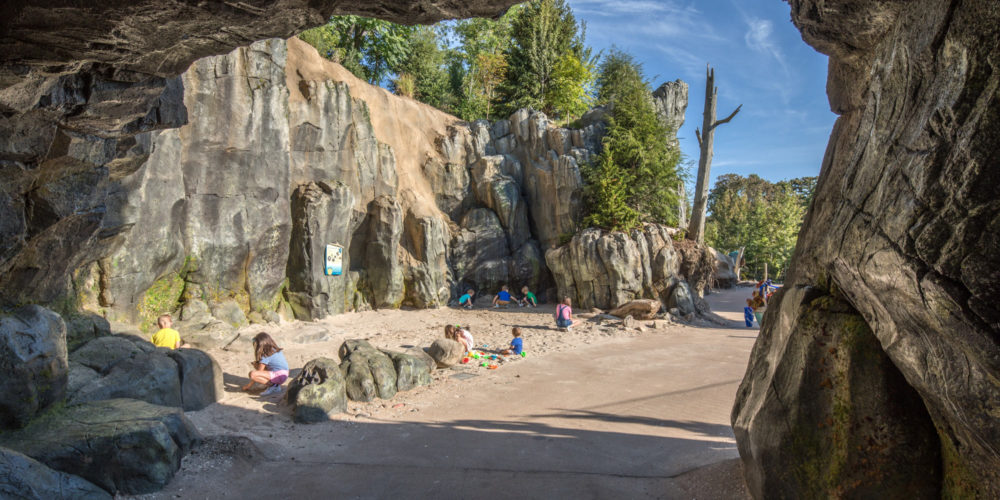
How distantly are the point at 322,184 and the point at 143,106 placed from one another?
445 inches

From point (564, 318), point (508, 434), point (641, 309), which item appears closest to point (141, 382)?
point (508, 434)

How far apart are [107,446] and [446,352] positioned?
6486 millimetres

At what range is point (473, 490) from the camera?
16.9 feet

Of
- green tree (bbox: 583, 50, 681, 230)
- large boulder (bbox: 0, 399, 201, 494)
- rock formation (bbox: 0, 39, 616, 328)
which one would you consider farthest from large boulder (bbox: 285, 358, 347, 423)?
green tree (bbox: 583, 50, 681, 230)

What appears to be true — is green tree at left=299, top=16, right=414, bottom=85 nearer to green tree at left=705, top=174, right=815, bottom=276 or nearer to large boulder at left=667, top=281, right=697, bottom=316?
large boulder at left=667, top=281, right=697, bottom=316

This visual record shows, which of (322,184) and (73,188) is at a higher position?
(322,184)

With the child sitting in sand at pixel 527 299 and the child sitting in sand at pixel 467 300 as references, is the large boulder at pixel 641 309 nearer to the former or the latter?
the child sitting in sand at pixel 527 299

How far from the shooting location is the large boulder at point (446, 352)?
10594 mm

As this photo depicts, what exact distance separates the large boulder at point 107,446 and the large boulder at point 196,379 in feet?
6.16

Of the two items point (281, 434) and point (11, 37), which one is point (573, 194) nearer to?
point (281, 434)

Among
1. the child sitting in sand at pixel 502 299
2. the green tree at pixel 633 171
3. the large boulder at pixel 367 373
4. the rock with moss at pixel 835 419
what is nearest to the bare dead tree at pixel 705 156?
the green tree at pixel 633 171

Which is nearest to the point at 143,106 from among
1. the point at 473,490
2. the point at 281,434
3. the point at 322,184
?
the point at 281,434

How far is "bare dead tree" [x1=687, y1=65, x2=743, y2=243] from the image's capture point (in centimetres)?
2122

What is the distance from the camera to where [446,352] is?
10.6m
